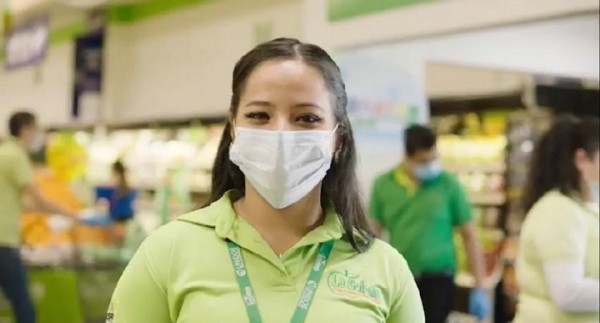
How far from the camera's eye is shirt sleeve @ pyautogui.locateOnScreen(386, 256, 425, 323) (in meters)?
1.80

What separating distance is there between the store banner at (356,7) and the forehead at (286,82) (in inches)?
136

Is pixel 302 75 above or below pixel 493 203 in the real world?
above

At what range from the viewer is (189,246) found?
174 centimetres

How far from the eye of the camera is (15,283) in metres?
6.07

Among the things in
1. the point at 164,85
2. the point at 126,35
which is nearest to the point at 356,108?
the point at 164,85

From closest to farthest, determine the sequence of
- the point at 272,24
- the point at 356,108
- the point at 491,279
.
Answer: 1. the point at 356,108
2. the point at 491,279
3. the point at 272,24

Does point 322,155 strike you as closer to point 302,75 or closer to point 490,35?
point 302,75

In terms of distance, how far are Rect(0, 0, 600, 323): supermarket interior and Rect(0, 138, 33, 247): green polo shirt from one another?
0.27 feet

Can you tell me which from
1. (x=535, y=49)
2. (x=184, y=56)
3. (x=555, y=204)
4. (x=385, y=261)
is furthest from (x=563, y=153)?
(x=184, y=56)

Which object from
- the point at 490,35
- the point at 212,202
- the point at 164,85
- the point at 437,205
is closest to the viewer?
the point at 212,202

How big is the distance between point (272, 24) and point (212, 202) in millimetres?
6574

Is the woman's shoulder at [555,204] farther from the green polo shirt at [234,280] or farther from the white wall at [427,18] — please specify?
the green polo shirt at [234,280]

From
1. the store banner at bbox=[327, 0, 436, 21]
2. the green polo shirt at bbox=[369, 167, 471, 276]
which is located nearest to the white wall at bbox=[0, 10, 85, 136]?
the store banner at bbox=[327, 0, 436, 21]

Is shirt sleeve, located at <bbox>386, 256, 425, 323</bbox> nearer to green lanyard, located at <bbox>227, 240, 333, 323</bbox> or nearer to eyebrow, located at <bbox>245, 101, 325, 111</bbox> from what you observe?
green lanyard, located at <bbox>227, 240, 333, 323</bbox>
